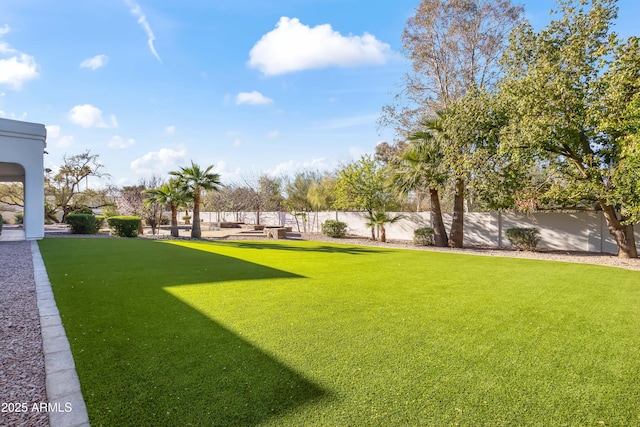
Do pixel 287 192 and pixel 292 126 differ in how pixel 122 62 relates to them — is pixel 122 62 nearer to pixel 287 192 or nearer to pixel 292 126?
pixel 292 126

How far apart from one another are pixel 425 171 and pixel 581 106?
5355 millimetres

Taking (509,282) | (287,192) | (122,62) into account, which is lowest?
(509,282)

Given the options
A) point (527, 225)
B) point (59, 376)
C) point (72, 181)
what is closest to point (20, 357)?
point (59, 376)

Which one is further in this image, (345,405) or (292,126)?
(292,126)

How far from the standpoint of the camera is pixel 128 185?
2955 cm

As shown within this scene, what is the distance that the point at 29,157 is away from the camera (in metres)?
13.3

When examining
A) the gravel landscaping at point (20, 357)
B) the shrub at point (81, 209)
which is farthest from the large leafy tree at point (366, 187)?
the shrub at point (81, 209)

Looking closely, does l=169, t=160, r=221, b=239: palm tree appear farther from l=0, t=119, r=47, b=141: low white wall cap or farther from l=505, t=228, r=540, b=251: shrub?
l=505, t=228, r=540, b=251: shrub

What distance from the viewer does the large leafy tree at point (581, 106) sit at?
916 centimetres

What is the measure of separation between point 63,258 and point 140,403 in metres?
8.94

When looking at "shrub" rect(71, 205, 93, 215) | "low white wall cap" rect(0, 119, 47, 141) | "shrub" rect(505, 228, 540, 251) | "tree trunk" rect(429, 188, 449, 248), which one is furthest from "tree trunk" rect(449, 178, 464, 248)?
"shrub" rect(71, 205, 93, 215)

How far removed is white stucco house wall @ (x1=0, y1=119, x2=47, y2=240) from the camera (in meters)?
12.8

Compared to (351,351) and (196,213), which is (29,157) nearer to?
(196,213)

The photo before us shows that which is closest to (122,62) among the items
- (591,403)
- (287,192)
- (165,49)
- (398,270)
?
(165,49)
